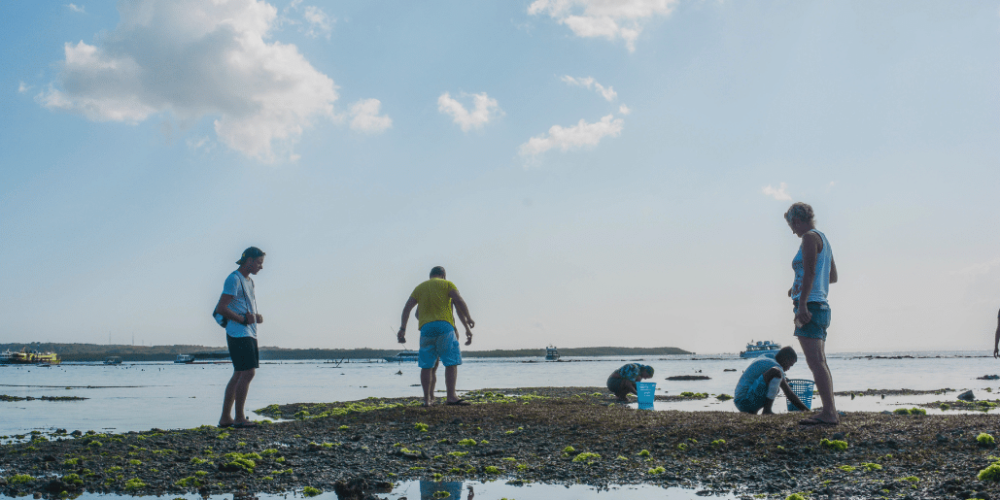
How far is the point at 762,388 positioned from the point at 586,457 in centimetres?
525

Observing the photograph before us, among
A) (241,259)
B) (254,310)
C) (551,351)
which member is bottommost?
(551,351)

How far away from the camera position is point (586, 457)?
656cm

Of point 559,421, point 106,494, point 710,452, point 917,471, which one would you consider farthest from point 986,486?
point 106,494

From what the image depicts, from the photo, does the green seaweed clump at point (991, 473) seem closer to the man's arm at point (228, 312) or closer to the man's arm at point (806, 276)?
the man's arm at point (806, 276)

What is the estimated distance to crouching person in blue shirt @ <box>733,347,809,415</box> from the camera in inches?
406

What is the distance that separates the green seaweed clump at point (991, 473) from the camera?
15.8ft

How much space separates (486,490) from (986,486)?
3.69m

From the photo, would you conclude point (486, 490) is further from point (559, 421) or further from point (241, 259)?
point (241, 259)

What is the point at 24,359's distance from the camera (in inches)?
4279

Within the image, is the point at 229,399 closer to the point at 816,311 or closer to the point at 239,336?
the point at 239,336

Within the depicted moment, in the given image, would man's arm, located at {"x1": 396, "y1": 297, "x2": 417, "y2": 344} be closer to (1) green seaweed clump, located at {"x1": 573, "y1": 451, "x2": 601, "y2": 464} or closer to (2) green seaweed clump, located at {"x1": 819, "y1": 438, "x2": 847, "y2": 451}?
(1) green seaweed clump, located at {"x1": 573, "y1": 451, "x2": 601, "y2": 464}

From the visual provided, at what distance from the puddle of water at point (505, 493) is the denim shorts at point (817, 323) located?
3059 millimetres

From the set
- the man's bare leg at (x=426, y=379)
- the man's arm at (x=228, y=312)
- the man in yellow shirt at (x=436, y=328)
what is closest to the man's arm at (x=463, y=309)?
the man in yellow shirt at (x=436, y=328)

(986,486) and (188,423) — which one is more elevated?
(986,486)
